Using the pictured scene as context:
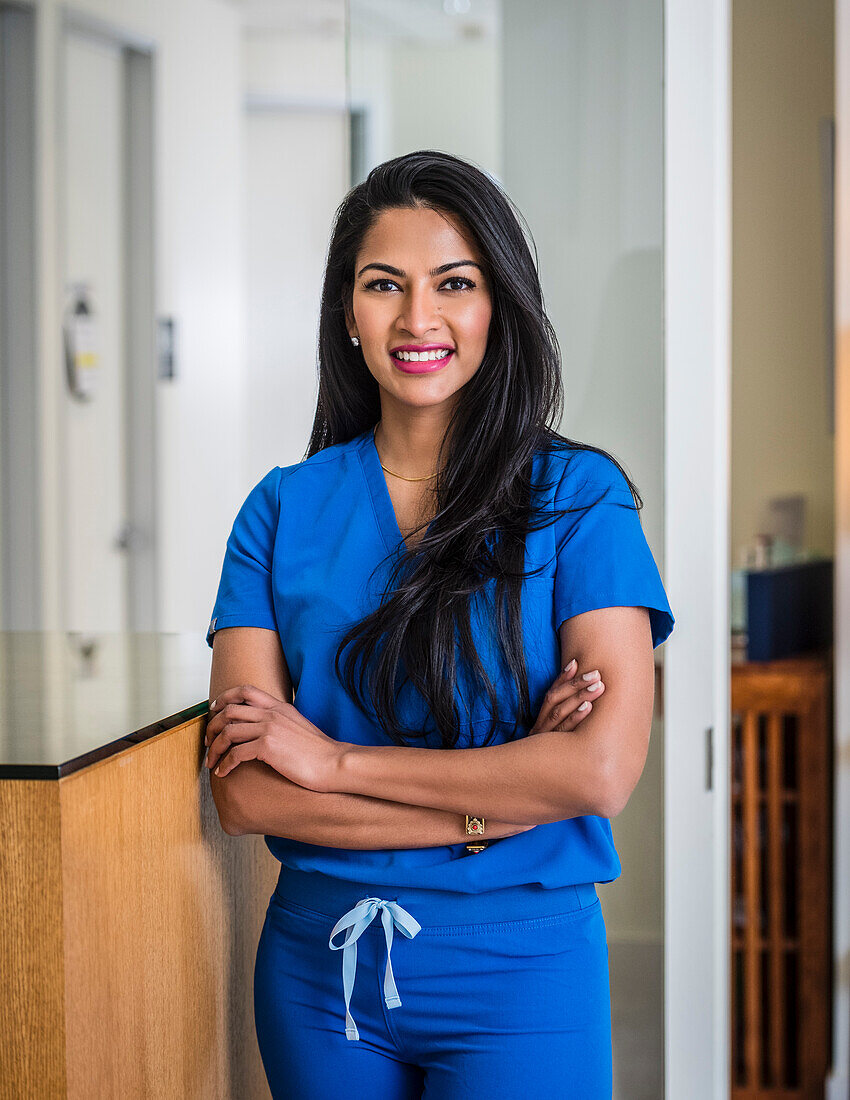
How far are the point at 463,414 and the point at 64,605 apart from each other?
214cm

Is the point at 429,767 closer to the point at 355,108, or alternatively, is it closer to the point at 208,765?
the point at 208,765

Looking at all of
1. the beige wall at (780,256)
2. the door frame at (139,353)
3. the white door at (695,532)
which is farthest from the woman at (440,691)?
the door frame at (139,353)

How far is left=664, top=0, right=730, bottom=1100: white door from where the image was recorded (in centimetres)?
162

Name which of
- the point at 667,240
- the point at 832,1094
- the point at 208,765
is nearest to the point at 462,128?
the point at 667,240

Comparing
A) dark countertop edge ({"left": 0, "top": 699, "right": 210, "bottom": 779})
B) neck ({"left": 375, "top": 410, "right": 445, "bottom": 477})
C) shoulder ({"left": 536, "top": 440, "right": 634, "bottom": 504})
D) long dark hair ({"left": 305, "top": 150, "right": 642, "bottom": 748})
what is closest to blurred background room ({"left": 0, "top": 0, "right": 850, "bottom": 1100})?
dark countertop edge ({"left": 0, "top": 699, "right": 210, "bottom": 779})

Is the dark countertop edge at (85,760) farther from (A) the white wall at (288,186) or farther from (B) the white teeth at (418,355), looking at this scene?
(A) the white wall at (288,186)

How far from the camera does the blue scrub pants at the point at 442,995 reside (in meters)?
1.09

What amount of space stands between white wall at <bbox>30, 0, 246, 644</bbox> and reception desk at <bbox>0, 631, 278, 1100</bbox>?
191 cm

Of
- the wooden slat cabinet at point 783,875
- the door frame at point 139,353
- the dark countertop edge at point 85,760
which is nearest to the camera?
the dark countertop edge at point 85,760

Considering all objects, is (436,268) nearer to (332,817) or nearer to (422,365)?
(422,365)

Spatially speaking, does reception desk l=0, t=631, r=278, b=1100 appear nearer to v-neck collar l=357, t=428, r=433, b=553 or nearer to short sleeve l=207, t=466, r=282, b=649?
short sleeve l=207, t=466, r=282, b=649

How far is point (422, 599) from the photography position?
115 cm

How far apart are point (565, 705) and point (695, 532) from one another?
0.62m

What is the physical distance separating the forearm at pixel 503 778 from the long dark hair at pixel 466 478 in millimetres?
72
